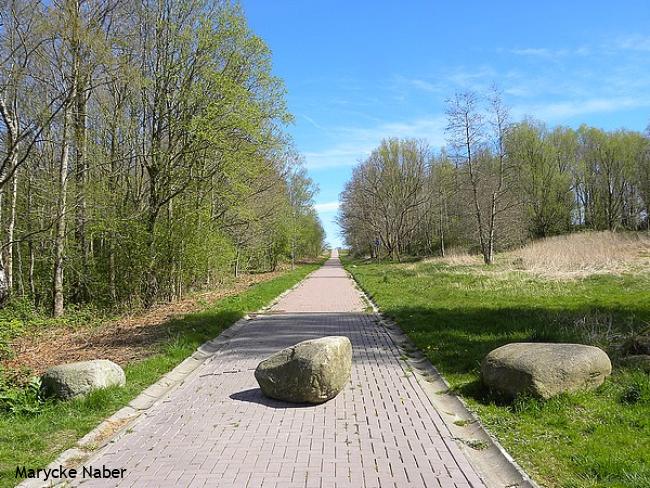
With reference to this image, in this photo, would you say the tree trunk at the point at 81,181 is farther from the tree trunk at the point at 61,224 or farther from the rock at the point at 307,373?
the rock at the point at 307,373

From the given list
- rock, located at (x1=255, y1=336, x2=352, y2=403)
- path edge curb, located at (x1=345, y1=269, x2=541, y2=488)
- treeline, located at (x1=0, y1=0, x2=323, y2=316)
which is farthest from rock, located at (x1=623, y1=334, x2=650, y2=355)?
treeline, located at (x1=0, y1=0, x2=323, y2=316)

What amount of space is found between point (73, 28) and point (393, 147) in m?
44.2

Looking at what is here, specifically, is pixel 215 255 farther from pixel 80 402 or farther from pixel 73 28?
pixel 80 402

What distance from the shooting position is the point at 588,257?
2553 centimetres

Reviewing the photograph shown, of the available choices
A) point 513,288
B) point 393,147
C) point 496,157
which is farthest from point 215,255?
point 393,147

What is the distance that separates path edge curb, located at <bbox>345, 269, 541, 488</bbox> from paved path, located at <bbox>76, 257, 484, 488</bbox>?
124mm

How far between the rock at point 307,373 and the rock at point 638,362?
4.12 meters

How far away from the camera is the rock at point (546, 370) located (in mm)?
5852

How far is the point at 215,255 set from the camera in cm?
2002

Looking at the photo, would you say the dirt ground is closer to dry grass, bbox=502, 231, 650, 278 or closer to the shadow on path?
the shadow on path

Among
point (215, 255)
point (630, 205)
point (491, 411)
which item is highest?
point (630, 205)

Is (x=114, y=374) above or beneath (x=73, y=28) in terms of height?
beneath

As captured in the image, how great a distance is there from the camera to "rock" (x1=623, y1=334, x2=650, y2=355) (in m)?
7.38

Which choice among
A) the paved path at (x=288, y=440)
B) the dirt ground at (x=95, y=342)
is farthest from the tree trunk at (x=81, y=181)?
the paved path at (x=288, y=440)
